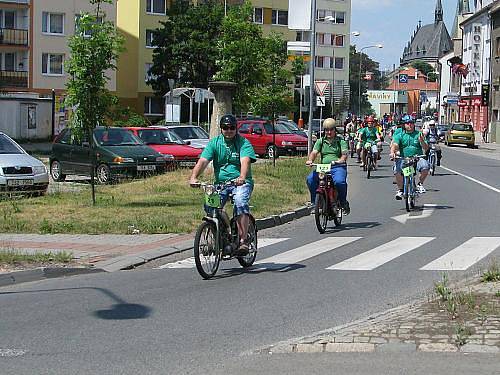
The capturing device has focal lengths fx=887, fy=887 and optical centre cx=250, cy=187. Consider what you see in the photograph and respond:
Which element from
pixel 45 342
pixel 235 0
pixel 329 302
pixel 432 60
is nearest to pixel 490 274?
pixel 329 302

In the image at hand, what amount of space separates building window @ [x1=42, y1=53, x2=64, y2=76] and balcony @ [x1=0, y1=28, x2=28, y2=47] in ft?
5.68

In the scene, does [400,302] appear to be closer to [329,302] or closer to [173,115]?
[329,302]

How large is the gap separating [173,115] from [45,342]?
35.8 metres

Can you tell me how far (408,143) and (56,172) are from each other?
12.0m

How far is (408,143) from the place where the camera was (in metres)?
17.9

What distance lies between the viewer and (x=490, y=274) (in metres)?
9.31

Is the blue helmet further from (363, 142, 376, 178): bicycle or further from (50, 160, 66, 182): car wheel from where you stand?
(50, 160, 66, 182): car wheel

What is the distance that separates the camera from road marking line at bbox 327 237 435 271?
36.1 ft

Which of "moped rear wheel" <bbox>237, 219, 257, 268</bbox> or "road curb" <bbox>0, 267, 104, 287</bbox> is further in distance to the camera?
"moped rear wheel" <bbox>237, 219, 257, 268</bbox>

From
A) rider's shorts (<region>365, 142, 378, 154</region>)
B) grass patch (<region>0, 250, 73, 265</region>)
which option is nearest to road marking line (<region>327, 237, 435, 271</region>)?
grass patch (<region>0, 250, 73, 265</region>)

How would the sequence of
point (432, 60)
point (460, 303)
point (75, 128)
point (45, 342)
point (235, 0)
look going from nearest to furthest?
point (45, 342)
point (460, 303)
point (75, 128)
point (235, 0)
point (432, 60)

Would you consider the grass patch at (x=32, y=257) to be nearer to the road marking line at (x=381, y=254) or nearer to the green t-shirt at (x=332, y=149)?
the road marking line at (x=381, y=254)

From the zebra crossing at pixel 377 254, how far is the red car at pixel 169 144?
540 inches

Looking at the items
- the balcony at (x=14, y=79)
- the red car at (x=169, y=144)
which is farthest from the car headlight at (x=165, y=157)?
the balcony at (x=14, y=79)
